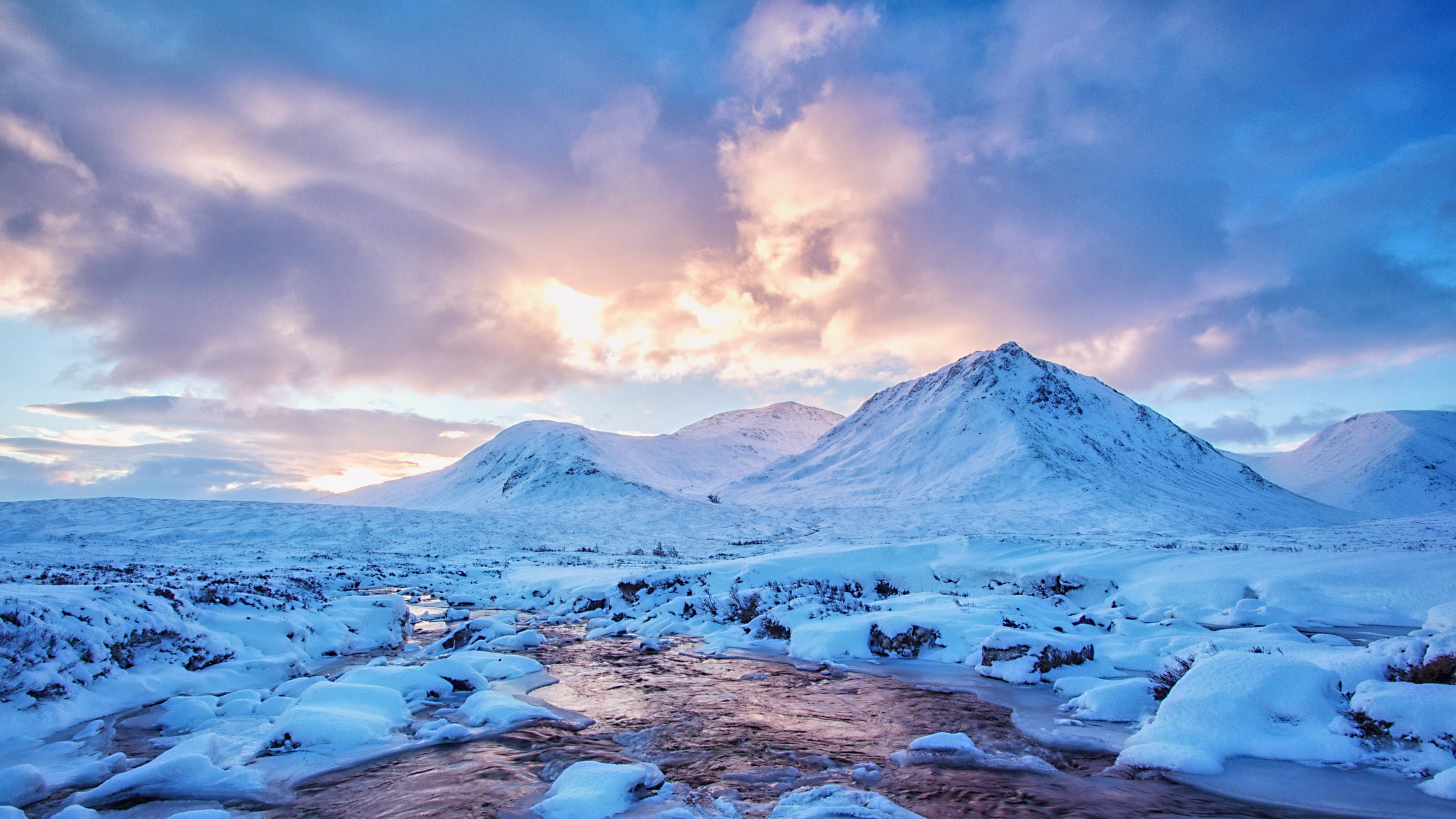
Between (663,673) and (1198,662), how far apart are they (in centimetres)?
824

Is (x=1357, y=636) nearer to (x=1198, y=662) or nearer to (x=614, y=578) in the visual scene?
(x=1198, y=662)

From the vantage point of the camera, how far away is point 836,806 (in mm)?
5812

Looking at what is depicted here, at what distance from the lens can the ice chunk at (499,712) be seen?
8.59 meters

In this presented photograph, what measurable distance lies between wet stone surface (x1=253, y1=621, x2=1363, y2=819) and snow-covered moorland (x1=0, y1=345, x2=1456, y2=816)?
0.35 m

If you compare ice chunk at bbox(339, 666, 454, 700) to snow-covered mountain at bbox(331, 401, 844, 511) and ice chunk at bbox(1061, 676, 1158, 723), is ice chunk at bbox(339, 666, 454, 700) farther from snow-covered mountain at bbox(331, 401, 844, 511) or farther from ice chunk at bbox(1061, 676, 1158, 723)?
snow-covered mountain at bbox(331, 401, 844, 511)

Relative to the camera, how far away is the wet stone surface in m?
5.99

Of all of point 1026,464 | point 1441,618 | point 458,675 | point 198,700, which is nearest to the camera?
point 198,700

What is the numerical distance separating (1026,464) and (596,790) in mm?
85469

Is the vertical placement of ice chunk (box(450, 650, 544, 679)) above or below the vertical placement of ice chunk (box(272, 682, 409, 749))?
below

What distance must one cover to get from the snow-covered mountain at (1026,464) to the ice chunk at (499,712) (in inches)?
2036

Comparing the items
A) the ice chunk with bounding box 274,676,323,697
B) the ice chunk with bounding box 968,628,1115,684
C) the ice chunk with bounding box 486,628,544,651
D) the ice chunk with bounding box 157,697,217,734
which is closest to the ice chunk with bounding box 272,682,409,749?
the ice chunk with bounding box 274,676,323,697

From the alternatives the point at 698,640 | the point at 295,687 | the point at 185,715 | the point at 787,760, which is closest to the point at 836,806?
the point at 787,760

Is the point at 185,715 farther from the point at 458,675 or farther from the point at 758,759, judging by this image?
the point at 758,759

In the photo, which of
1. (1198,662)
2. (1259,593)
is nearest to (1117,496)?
(1259,593)
